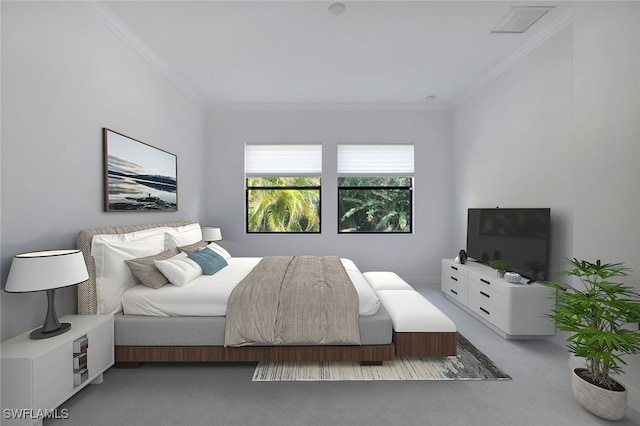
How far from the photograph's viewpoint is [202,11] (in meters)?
2.43

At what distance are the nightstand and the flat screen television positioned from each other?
12.3 feet

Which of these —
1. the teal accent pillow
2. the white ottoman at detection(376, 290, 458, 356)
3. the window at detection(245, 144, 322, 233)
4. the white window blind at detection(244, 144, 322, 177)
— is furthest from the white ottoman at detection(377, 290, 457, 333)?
the white window blind at detection(244, 144, 322, 177)

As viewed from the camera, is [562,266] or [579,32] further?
[562,266]

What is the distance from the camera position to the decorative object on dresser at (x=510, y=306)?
2.62 meters

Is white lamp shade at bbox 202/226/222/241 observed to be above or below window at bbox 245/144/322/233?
below

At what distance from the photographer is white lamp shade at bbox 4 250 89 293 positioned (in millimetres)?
1567

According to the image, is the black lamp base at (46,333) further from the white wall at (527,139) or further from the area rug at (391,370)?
the white wall at (527,139)

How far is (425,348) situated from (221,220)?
3679 mm

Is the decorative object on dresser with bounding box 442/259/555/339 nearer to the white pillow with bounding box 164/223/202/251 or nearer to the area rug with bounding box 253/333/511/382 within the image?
the area rug with bounding box 253/333/511/382

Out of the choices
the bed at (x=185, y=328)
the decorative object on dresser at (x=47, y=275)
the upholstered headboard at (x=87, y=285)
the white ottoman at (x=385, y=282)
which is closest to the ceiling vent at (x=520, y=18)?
the white ottoman at (x=385, y=282)

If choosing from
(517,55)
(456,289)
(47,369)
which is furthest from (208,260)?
(517,55)

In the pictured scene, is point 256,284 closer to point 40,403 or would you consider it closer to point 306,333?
point 306,333

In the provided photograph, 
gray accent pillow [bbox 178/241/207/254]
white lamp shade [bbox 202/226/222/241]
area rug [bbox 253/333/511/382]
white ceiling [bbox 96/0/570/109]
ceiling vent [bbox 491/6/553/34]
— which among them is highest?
ceiling vent [bbox 491/6/553/34]

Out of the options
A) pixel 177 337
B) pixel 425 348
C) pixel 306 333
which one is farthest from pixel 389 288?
pixel 177 337
